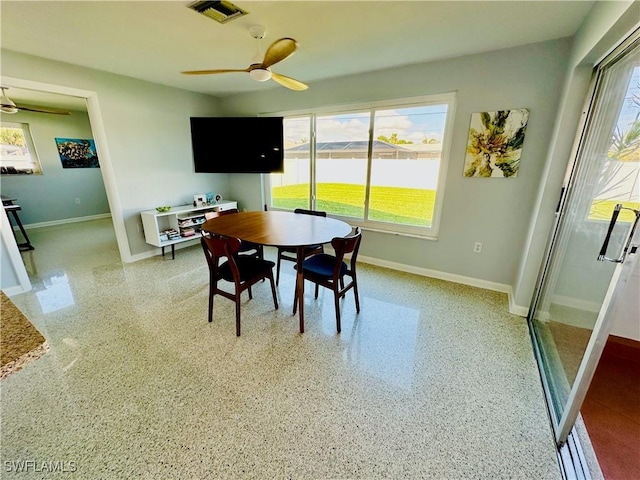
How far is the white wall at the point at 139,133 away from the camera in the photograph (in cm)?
286

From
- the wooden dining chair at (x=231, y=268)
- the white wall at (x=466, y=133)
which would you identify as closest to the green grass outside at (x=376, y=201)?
the white wall at (x=466, y=133)

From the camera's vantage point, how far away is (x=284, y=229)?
2361 millimetres

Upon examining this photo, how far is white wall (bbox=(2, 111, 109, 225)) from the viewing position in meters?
5.02

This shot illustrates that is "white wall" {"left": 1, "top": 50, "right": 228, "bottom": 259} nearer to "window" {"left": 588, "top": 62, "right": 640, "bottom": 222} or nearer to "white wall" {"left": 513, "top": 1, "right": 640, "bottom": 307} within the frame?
"white wall" {"left": 513, "top": 1, "right": 640, "bottom": 307}

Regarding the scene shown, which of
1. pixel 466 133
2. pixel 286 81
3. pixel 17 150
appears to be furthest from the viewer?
pixel 17 150

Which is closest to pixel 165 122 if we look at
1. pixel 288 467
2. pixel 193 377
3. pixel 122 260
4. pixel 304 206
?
pixel 122 260

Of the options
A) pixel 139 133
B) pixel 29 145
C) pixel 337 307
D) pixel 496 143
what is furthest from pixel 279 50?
pixel 29 145

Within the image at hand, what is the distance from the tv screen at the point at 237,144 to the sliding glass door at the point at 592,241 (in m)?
3.30

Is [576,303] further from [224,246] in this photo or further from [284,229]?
[224,246]

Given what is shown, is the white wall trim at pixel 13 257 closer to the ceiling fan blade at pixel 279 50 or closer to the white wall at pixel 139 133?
the white wall at pixel 139 133

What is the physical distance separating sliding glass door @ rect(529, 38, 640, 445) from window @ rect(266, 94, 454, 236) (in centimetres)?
118

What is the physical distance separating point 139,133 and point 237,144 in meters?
1.29

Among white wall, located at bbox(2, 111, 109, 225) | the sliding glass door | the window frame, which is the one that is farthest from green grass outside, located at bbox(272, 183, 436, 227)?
the window frame

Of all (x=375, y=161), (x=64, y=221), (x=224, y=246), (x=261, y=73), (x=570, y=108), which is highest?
(x=261, y=73)
